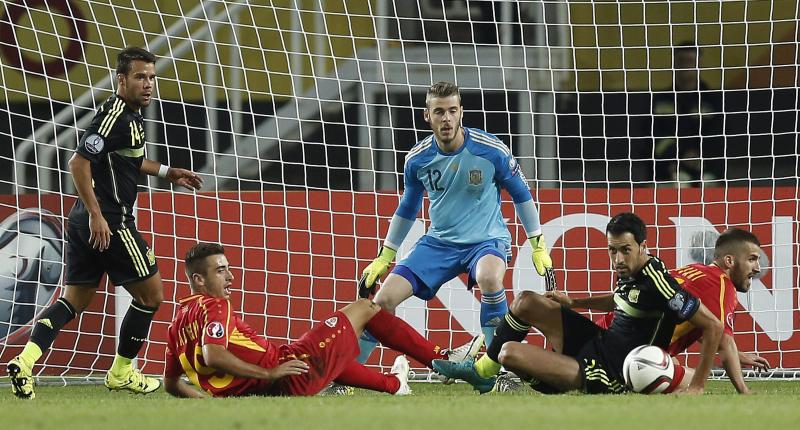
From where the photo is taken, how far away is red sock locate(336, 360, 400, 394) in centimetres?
560

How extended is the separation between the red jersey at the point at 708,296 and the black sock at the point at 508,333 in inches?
26.3

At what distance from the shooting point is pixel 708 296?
5727 mm

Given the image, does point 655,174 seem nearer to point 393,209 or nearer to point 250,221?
point 393,209

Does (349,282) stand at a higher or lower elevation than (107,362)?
higher

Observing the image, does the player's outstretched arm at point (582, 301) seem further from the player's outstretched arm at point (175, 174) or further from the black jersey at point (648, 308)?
the player's outstretched arm at point (175, 174)

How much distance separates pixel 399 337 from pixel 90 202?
1.54 meters

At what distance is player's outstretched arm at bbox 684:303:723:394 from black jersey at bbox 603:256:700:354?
0.04m

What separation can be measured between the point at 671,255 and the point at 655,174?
0.82 m

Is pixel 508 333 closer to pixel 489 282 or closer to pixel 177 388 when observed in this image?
pixel 489 282

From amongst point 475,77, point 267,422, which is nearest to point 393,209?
point 475,77

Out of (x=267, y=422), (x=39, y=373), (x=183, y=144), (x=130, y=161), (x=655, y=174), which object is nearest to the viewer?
(x=267, y=422)

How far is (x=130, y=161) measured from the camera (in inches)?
241

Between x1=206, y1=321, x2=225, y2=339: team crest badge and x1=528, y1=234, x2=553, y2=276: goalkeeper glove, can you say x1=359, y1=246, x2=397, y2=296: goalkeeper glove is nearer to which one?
x1=528, y1=234, x2=553, y2=276: goalkeeper glove

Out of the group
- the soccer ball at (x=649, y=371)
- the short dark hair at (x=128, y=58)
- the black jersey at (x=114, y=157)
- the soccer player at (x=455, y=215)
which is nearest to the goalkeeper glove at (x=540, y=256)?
the soccer player at (x=455, y=215)
